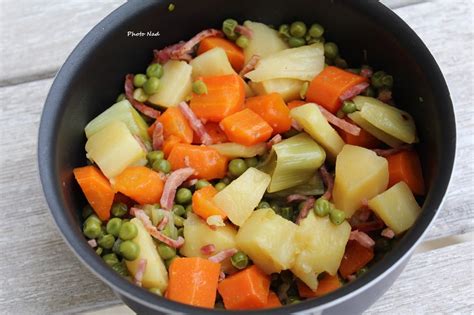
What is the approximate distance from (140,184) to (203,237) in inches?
9.3

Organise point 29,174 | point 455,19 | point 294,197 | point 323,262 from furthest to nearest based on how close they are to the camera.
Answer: point 455,19 → point 29,174 → point 294,197 → point 323,262

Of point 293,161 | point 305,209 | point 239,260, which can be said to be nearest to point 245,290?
point 239,260

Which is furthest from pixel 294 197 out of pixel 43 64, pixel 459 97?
pixel 43 64

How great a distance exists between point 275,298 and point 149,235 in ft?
1.23

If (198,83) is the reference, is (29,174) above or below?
below

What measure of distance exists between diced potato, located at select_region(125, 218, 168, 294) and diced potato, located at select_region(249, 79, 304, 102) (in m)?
0.56

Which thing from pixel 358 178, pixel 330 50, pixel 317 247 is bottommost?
pixel 317 247

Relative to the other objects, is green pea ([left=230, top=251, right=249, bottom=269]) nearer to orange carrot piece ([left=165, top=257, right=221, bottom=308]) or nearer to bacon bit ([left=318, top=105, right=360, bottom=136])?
orange carrot piece ([left=165, top=257, right=221, bottom=308])

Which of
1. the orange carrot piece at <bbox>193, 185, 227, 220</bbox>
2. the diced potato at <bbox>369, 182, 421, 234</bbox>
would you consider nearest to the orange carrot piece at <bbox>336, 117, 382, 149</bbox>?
the diced potato at <bbox>369, 182, 421, 234</bbox>

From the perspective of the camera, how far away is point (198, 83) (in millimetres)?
2104

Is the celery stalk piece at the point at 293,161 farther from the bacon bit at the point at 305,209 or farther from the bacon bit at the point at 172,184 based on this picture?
the bacon bit at the point at 172,184

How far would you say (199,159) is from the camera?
2.01m

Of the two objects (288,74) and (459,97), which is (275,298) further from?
(459,97)

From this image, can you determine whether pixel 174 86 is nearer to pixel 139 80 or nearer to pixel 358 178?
pixel 139 80
